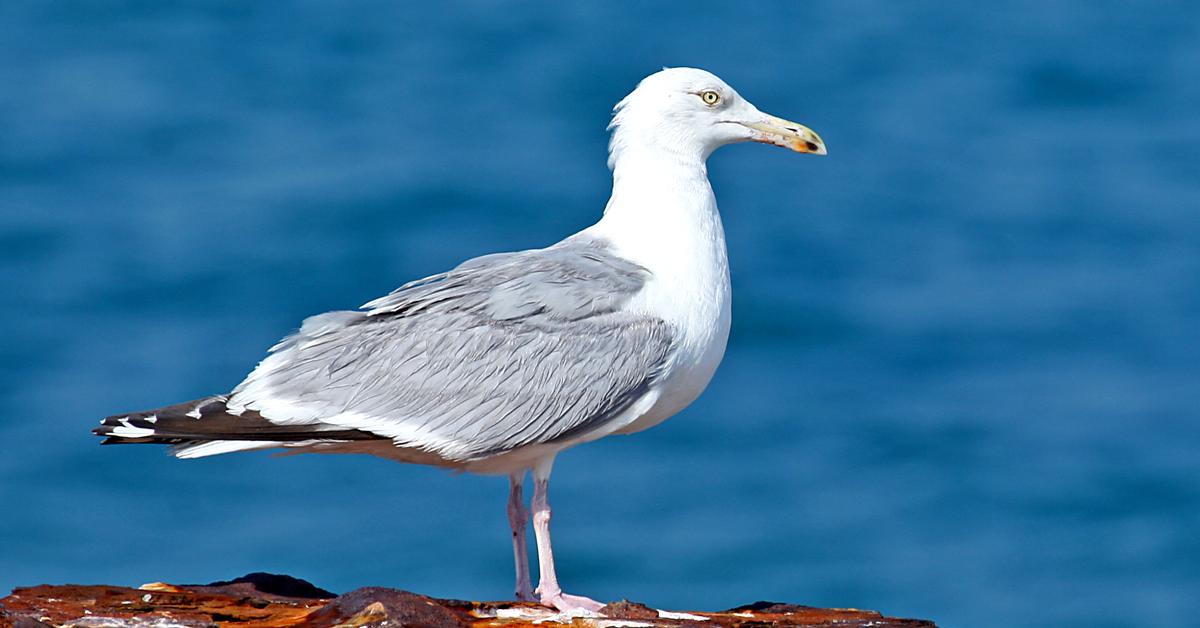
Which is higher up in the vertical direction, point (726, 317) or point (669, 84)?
point (669, 84)

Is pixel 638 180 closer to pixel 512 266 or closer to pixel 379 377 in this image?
pixel 512 266

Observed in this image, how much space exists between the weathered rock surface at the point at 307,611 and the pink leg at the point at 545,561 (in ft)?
0.65

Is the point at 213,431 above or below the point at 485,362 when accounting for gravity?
below

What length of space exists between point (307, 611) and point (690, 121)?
8.44 ft

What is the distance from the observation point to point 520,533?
6098 millimetres

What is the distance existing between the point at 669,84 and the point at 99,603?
116 inches

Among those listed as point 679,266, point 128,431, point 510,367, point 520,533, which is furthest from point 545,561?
point 128,431

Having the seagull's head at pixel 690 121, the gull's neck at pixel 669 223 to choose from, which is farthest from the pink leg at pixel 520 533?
the seagull's head at pixel 690 121

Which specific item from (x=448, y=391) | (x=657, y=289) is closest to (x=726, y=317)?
(x=657, y=289)

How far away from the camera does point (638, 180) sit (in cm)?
622

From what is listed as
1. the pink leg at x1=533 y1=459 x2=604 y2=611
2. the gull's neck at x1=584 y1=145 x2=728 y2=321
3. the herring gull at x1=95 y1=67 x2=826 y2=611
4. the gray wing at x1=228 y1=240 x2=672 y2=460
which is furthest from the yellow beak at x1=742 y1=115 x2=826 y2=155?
the pink leg at x1=533 y1=459 x2=604 y2=611

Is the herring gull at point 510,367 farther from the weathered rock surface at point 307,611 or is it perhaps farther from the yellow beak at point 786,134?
the yellow beak at point 786,134

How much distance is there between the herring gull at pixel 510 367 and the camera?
5.56 meters

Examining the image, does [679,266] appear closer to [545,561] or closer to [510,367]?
[510,367]
